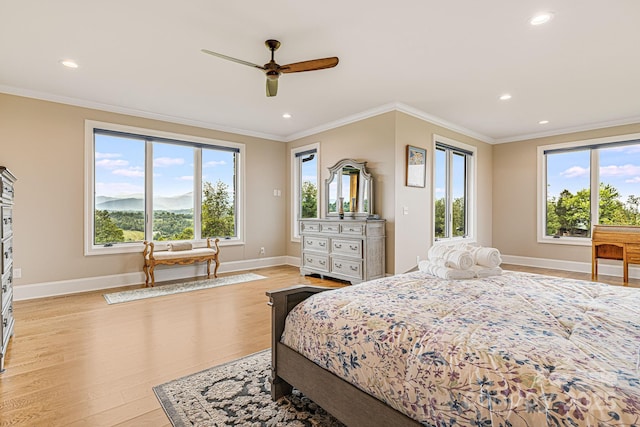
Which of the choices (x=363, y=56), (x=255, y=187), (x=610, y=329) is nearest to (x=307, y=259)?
(x=255, y=187)

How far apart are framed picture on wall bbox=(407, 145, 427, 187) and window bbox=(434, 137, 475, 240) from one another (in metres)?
0.46

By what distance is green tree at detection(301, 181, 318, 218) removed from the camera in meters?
6.32

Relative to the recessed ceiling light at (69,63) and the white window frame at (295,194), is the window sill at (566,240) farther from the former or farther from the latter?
the recessed ceiling light at (69,63)

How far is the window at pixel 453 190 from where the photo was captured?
19.1 ft

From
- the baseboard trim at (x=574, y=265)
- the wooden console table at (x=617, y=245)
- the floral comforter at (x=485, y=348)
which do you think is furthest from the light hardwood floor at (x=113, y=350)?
the baseboard trim at (x=574, y=265)

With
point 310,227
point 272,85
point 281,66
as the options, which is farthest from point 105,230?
point 281,66

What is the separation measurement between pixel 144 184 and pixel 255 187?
6.59 ft

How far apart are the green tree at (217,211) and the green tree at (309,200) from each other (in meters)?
1.42

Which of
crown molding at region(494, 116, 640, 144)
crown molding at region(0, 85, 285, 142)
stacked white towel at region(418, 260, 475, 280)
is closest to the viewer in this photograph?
stacked white towel at region(418, 260, 475, 280)

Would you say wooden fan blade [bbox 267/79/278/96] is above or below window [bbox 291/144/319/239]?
above

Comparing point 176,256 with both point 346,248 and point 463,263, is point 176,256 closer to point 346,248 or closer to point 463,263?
point 346,248

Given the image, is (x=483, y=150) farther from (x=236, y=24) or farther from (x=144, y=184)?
(x=144, y=184)

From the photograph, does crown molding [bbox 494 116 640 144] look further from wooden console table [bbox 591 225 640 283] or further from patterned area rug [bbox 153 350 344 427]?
patterned area rug [bbox 153 350 344 427]

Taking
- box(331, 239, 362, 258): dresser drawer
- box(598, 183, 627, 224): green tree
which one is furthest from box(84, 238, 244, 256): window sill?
box(598, 183, 627, 224): green tree
